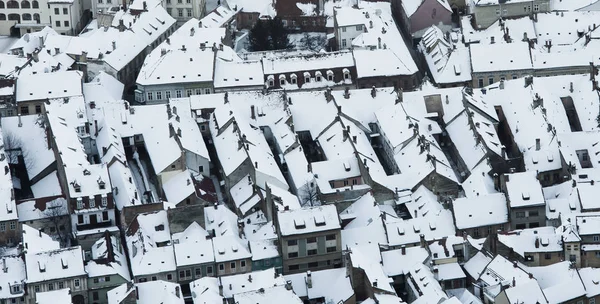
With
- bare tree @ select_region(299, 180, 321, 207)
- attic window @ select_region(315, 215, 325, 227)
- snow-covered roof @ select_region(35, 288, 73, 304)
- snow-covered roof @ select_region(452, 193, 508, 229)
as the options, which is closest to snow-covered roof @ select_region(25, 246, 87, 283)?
snow-covered roof @ select_region(35, 288, 73, 304)

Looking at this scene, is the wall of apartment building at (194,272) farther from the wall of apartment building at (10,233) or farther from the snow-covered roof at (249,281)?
the wall of apartment building at (10,233)

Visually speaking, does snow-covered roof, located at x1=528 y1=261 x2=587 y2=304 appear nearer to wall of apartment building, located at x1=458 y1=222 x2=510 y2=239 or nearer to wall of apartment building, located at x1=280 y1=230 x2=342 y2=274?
wall of apartment building, located at x1=458 y1=222 x2=510 y2=239

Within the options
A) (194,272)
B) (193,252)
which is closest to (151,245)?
(193,252)

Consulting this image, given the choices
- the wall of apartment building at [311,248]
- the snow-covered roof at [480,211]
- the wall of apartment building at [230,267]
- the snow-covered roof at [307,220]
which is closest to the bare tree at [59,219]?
the wall of apartment building at [230,267]

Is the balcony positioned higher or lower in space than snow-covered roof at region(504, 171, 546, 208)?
higher

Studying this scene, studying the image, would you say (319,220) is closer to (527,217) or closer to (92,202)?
(527,217)

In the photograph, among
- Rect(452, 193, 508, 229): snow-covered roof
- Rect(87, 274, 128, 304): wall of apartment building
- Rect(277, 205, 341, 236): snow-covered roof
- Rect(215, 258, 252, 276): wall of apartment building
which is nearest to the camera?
Rect(87, 274, 128, 304): wall of apartment building

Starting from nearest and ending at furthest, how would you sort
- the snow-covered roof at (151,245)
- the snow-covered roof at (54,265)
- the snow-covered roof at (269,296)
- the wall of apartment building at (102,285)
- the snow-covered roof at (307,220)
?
the snow-covered roof at (269,296), the snow-covered roof at (54,265), the wall of apartment building at (102,285), the snow-covered roof at (151,245), the snow-covered roof at (307,220)
